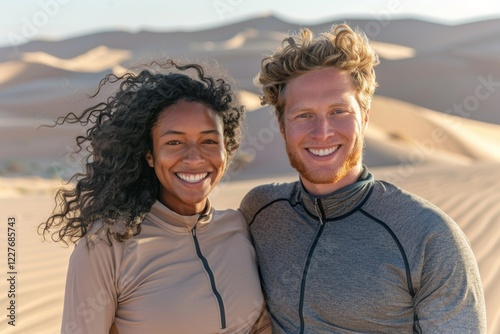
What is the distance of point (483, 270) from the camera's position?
5133 mm

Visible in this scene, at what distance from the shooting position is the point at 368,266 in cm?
256

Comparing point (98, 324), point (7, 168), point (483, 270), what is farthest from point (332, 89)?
point (7, 168)

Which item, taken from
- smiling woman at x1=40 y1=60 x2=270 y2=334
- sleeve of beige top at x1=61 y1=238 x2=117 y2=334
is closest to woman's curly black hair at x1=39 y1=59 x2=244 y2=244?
smiling woman at x1=40 y1=60 x2=270 y2=334

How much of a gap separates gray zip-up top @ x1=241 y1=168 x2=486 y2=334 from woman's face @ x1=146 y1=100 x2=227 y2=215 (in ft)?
1.30

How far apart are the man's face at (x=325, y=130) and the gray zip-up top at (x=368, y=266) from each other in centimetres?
9

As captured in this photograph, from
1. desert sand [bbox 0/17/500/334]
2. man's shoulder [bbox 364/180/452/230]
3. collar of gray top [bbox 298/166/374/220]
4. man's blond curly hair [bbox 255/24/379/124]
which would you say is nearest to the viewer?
man's shoulder [bbox 364/180/452/230]

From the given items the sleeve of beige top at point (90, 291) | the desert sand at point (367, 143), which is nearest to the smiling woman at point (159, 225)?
the sleeve of beige top at point (90, 291)

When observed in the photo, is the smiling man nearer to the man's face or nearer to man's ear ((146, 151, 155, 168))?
the man's face

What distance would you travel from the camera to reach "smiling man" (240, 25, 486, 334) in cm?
242

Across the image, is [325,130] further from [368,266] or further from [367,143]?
[367,143]

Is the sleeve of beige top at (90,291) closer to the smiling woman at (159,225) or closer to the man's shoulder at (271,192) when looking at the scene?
the smiling woman at (159,225)

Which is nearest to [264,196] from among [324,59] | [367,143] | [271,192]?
[271,192]

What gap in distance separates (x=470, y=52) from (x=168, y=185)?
37.4 metres

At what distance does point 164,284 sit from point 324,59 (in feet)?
4.00
